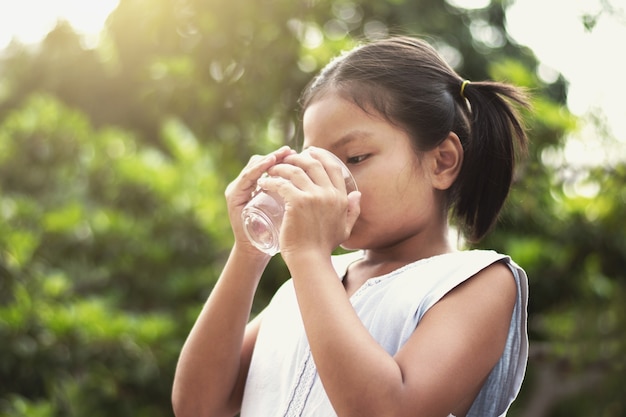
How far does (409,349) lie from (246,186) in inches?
17.3

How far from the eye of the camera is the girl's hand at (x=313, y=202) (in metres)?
1.31

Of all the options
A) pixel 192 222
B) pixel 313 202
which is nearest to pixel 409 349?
pixel 313 202

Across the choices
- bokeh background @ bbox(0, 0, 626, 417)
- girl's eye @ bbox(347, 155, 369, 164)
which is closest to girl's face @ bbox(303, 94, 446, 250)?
girl's eye @ bbox(347, 155, 369, 164)

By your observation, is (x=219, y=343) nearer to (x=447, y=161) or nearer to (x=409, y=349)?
(x=409, y=349)

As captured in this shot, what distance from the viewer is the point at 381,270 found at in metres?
A: 1.55

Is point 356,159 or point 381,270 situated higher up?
point 356,159

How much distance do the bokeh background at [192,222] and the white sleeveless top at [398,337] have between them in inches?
46.2

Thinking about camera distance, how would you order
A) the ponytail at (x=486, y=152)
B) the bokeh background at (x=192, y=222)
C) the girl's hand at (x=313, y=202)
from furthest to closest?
the bokeh background at (x=192, y=222) < the ponytail at (x=486, y=152) < the girl's hand at (x=313, y=202)

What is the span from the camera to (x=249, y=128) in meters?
3.60

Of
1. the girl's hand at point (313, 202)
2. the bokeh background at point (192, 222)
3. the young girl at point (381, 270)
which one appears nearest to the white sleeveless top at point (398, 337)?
the young girl at point (381, 270)

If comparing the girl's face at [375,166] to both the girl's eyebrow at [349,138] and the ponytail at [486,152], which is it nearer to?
the girl's eyebrow at [349,138]

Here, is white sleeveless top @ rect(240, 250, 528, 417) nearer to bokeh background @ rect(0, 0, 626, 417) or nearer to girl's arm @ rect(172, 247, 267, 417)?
girl's arm @ rect(172, 247, 267, 417)

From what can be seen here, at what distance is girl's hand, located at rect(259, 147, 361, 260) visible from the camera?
1.31 m

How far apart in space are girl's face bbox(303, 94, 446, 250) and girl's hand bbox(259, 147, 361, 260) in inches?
2.6
